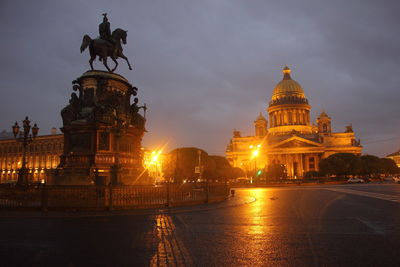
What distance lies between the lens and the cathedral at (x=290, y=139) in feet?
373

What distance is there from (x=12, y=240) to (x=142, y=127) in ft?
45.1

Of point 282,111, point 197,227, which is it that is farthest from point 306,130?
point 197,227

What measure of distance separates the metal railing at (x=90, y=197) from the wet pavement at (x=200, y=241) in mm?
1904

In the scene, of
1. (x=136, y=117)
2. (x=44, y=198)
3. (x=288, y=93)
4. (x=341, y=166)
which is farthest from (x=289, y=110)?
(x=44, y=198)

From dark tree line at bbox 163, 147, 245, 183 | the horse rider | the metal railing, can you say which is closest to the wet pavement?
the metal railing

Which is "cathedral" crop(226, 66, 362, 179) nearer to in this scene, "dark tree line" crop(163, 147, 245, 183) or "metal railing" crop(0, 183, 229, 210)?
"dark tree line" crop(163, 147, 245, 183)

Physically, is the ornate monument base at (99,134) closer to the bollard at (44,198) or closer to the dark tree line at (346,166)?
the bollard at (44,198)

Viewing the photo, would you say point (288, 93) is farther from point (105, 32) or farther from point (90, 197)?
point (90, 197)

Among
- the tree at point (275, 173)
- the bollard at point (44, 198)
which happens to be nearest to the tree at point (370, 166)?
the tree at point (275, 173)

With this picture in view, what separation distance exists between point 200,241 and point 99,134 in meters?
12.7

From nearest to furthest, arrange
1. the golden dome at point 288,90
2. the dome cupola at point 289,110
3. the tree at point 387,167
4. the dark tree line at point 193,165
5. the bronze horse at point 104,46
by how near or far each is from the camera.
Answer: the bronze horse at point 104,46, the dark tree line at point 193,165, the tree at point 387,167, the dome cupola at point 289,110, the golden dome at point 288,90

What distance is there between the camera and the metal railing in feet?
47.8

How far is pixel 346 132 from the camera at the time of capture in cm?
12544

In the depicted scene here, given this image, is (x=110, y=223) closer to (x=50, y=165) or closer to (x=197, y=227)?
(x=197, y=227)
